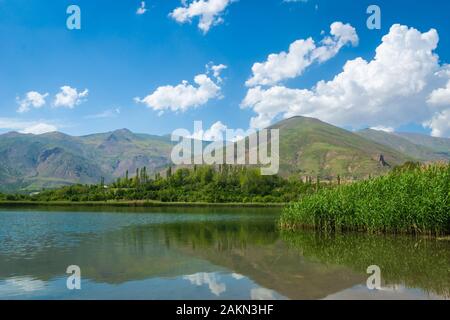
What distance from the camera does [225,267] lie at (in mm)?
23734

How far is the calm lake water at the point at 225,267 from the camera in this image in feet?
57.9

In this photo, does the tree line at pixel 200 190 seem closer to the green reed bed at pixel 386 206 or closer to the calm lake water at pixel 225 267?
the green reed bed at pixel 386 206

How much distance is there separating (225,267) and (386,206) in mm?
16743

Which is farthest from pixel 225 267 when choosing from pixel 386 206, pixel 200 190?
pixel 200 190

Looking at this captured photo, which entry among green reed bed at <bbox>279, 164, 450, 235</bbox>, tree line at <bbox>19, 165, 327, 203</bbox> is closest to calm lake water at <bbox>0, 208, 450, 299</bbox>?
green reed bed at <bbox>279, 164, 450, 235</bbox>

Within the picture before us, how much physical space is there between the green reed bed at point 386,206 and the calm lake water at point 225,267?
1.50 m

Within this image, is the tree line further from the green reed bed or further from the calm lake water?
the calm lake water

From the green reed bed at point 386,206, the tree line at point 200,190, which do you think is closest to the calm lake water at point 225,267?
the green reed bed at point 386,206

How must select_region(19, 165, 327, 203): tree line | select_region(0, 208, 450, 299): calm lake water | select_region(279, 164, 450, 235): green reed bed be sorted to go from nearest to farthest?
select_region(0, 208, 450, 299): calm lake water, select_region(279, 164, 450, 235): green reed bed, select_region(19, 165, 327, 203): tree line

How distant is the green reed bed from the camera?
103 ft

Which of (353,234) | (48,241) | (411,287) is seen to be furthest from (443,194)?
(48,241)

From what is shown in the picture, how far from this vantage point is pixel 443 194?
102ft

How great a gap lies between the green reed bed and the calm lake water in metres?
1.50
